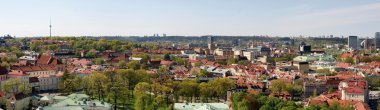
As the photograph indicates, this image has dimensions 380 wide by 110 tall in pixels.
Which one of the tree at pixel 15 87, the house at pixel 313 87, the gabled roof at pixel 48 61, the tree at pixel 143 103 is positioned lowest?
the house at pixel 313 87

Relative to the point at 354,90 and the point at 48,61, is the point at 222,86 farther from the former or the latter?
the point at 48,61

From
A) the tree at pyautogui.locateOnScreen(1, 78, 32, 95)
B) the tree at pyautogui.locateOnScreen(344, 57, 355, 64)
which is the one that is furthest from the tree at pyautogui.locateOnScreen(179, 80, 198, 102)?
the tree at pyautogui.locateOnScreen(344, 57, 355, 64)

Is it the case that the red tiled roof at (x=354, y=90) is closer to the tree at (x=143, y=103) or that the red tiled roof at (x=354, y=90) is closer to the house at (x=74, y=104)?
the tree at (x=143, y=103)

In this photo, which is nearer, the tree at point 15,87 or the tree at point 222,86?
the tree at point 15,87

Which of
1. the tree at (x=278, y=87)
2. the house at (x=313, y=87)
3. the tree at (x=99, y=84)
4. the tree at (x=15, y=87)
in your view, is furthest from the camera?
the house at (x=313, y=87)

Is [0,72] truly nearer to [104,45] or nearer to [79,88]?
[79,88]

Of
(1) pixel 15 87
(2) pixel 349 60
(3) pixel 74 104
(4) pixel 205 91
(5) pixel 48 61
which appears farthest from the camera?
(2) pixel 349 60

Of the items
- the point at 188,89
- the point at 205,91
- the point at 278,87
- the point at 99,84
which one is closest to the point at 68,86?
the point at 99,84

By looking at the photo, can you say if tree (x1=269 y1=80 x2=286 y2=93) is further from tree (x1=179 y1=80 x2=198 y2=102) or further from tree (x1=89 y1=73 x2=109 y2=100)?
tree (x1=89 y1=73 x2=109 y2=100)

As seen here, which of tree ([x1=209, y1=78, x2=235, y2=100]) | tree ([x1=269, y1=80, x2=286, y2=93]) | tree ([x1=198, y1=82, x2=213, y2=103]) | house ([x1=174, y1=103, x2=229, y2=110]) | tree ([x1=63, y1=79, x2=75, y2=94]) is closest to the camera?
house ([x1=174, y1=103, x2=229, y2=110])

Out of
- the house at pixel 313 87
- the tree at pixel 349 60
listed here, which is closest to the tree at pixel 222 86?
the house at pixel 313 87

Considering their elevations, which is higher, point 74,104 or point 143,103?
point 74,104

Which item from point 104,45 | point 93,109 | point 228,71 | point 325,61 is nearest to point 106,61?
point 228,71
